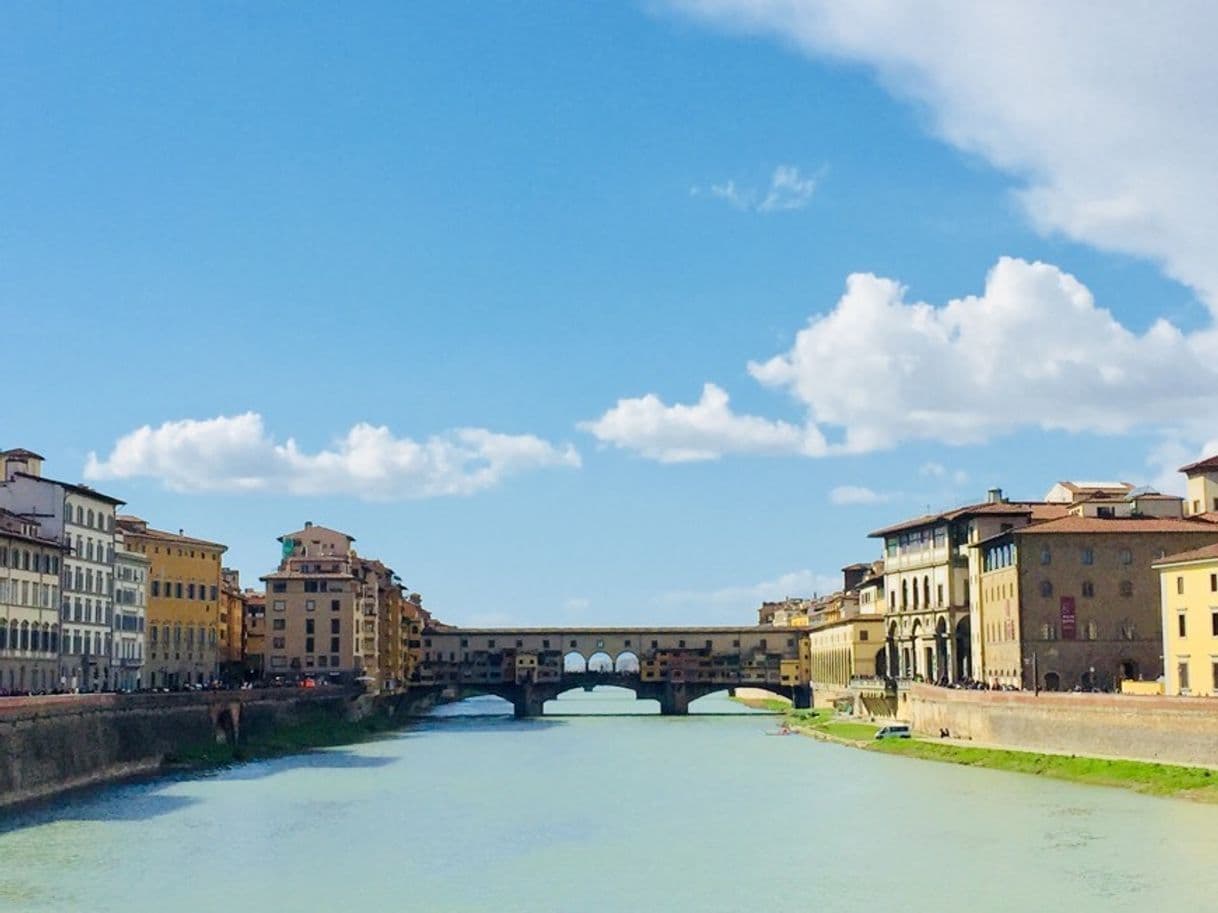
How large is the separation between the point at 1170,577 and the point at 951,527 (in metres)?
28.6

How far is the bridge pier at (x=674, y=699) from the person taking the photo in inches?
5684

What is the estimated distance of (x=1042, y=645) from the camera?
273 ft

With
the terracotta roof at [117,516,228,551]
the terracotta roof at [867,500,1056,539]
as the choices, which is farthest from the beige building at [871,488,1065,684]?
the terracotta roof at [117,516,228,551]

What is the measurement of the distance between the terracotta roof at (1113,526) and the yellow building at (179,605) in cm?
5348

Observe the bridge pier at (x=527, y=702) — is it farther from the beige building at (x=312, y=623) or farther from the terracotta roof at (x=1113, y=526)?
the terracotta roof at (x=1113, y=526)

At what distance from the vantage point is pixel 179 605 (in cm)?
10762

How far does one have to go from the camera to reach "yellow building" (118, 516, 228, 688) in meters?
104

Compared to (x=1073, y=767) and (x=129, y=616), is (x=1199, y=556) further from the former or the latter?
(x=129, y=616)

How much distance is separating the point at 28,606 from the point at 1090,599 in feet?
170

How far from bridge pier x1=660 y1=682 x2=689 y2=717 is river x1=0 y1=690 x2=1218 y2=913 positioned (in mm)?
72381

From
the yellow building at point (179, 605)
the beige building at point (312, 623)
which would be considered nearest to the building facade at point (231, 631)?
the beige building at point (312, 623)

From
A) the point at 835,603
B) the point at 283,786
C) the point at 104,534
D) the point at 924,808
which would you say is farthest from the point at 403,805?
the point at 835,603

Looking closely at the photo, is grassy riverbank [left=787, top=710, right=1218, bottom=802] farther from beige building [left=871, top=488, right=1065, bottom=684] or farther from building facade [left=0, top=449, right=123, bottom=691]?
building facade [left=0, top=449, right=123, bottom=691]

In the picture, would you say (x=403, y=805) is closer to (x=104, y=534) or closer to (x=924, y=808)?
(x=924, y=808)
